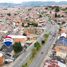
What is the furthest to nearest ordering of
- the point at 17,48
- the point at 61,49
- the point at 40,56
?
the point at 17,48, the point at 61,49, the point at 40,56

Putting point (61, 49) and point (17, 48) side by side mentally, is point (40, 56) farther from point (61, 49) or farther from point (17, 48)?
point (17, 48)

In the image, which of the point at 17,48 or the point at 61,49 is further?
the point at 17,48

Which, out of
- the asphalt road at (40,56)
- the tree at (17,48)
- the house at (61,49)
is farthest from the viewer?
the tree at (17,48)

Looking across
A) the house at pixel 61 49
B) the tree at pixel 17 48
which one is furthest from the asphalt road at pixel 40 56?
the tree at pixel 17 48

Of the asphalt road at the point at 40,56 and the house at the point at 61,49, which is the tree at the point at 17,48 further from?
the house at the point at 61,49

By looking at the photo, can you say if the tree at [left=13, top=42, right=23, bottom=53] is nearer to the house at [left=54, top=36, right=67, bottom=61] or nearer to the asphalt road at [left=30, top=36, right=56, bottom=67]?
the asphalt road at [left=30, top=36, right=56, bottom=67]

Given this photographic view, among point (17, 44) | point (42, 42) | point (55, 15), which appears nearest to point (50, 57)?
point (17, 44)

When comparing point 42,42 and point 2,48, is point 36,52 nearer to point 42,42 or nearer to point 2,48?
point 2,48

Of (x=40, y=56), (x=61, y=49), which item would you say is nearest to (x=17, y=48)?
(x=40, y=56)

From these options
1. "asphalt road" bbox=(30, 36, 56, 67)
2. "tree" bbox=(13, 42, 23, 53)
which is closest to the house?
"asphalt road" bbox=(30, 36, 56, 67)

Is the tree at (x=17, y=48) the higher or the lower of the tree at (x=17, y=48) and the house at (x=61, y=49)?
the lower

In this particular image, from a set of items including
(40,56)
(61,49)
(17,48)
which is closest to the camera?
(40,56)
